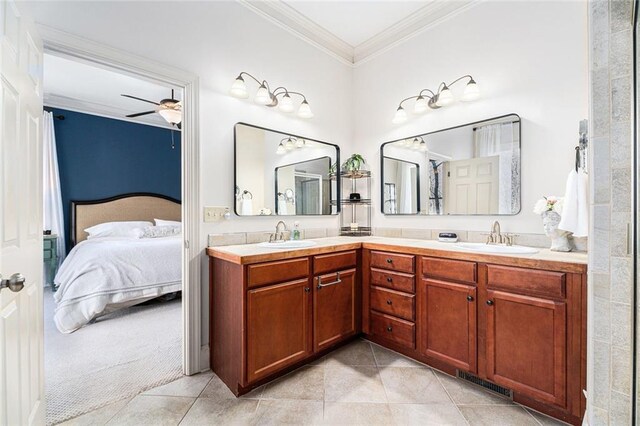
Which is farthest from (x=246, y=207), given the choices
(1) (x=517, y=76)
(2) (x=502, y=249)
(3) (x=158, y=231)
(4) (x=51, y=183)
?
(4) (x=51, y=183)

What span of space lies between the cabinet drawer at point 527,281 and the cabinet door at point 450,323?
0.15 m

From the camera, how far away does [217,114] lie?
2.20m

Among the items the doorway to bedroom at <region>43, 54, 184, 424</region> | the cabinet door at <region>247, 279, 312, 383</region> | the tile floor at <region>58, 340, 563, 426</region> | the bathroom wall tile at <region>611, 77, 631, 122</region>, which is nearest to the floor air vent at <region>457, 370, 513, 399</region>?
the tile floor at <region>58, 340, 563, 426</region>

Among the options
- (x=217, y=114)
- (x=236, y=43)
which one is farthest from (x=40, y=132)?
(x=236, y=43)

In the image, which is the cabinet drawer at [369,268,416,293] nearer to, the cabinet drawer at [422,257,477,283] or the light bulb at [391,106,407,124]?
A: the cabinet drawer at [422,257,477,283]

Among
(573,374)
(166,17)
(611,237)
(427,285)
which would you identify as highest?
(166,17)

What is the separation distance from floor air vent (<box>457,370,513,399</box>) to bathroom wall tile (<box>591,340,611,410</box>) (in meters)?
0.79

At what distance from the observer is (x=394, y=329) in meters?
2.28

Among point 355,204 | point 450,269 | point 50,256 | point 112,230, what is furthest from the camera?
point 112,230

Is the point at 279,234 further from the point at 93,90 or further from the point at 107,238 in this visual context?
the point at 93,90

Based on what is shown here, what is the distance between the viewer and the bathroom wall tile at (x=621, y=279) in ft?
3.26

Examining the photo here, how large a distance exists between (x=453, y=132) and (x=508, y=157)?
1.61 ft

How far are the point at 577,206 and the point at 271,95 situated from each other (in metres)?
2.32

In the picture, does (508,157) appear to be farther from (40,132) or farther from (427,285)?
(40,132)
